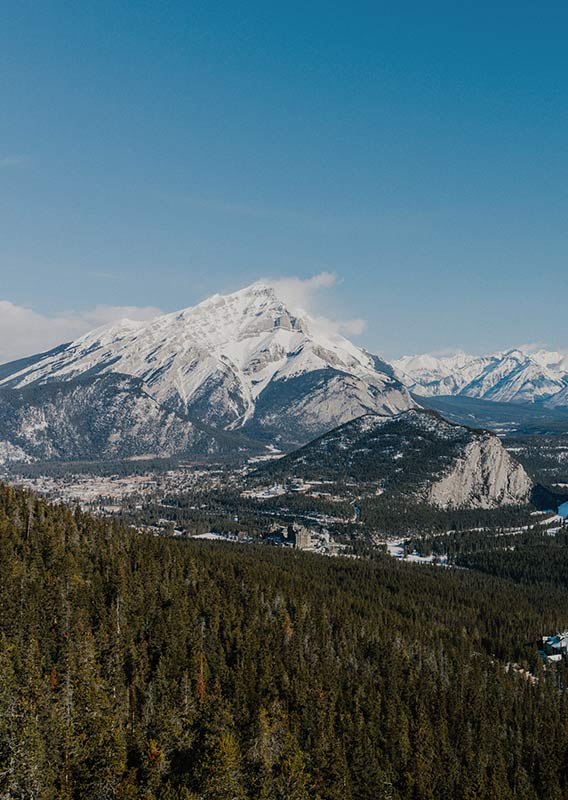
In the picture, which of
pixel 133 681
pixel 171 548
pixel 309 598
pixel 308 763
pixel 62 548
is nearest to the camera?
pixel 308 763

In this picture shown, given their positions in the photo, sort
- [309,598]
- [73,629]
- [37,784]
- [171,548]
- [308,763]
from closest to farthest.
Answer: [37,784] < [308,763] < [73,629] < [309,598] < [171,548]

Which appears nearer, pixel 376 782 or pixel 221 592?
pixel 376 782

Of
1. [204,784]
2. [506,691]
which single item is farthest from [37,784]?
[506,691]

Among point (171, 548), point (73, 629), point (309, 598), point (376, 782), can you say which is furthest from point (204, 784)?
point (171, 548)

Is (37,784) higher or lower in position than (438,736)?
higher

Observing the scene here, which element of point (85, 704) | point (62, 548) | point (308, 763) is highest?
point (62, 548)

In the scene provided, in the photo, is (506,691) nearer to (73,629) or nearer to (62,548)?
(73,629)
